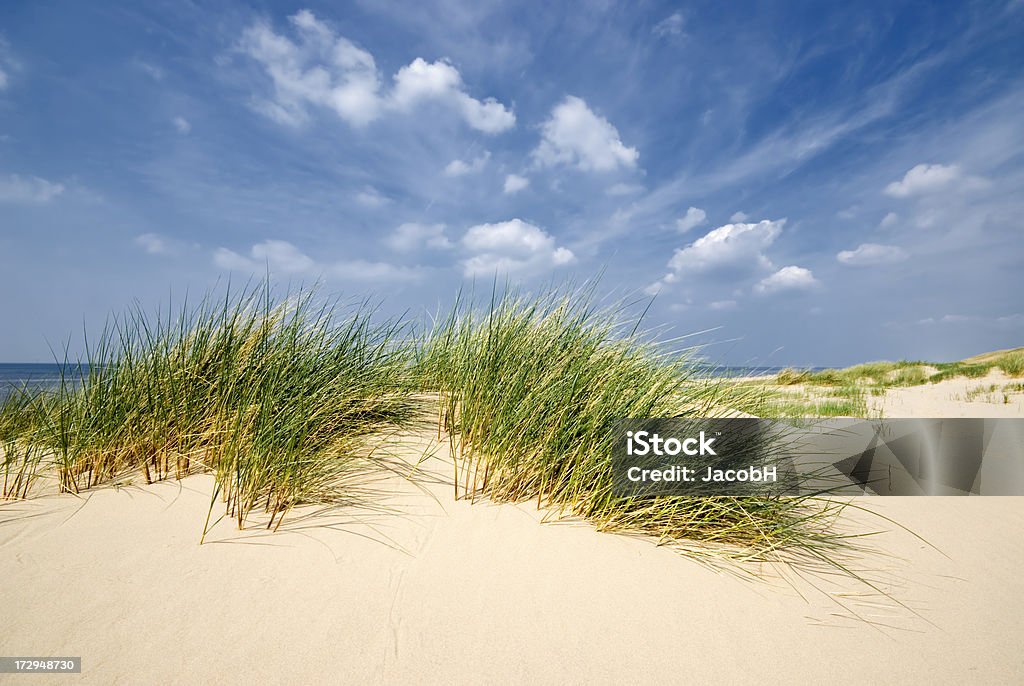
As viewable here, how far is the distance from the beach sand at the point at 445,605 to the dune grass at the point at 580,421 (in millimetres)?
167

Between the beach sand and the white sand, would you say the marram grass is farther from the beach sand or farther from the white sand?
the white sand

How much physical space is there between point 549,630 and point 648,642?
363mm

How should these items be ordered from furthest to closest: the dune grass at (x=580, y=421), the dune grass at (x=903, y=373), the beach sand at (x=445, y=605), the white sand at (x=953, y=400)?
the dune grass at (x=903, y=373) → the white sand at (x=953, y=400) → the dune grass at (x=580, y=421) → the beach sand at (x=445, y=605)

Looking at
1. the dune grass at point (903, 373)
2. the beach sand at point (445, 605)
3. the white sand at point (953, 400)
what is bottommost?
the beach sand at point (445, 605)

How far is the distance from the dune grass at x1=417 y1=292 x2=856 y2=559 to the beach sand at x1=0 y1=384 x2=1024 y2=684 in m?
0.17

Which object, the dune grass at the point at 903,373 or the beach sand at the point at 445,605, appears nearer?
the beach sand at the point at 445,605

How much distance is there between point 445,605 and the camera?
73.1 inches

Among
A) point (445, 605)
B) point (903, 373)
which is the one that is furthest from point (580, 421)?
point (903, 373)

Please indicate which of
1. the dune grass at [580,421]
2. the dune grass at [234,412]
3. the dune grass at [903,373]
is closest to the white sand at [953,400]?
the dune grass at [903,373]

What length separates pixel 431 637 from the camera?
67.3 inches

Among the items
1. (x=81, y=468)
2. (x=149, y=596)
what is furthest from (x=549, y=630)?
(x=81, y=468)

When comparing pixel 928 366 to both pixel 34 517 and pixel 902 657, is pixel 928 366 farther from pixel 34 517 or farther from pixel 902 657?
pixel 34 517

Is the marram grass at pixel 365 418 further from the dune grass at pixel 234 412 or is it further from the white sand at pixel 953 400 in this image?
the white sand at pixel 953 400

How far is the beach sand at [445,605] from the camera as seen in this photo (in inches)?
63.5
